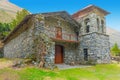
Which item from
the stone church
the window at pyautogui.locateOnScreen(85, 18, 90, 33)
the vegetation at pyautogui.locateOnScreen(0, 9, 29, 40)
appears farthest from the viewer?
the vegetation at pyautogui.locateOnScreen(0, 9, 29, 40)

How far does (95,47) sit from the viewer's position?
1975cm

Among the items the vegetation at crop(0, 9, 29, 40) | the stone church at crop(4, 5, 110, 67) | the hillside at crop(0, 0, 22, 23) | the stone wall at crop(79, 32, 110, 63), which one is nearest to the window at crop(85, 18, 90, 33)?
the stone church at crop(4, 5, 110, 67)

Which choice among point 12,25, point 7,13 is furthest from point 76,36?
point 7,13

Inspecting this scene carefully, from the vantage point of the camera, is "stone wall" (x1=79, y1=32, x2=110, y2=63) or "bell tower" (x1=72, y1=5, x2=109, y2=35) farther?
"bell tower" (x1=72, y1=5, x2=109, y2=35)

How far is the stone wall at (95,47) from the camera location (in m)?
19.8

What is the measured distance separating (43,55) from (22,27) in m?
6.77

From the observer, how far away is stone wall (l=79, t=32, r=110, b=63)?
778 inches

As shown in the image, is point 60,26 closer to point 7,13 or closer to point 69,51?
point 69,51

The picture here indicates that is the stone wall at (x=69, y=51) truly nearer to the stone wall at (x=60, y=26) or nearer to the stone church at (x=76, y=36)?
the stone church at (x=76, y=36)

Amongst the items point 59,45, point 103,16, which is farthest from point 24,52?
point 103,16

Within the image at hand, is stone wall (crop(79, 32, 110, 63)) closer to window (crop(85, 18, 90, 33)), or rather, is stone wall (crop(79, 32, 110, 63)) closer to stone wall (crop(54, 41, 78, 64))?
stone wall (crop(54, 41, 78, 64))

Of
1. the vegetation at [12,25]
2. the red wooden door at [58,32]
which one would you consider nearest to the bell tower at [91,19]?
the red wooden door at [58,32]

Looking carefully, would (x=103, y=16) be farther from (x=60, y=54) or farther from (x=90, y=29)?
(x=60, y=54)

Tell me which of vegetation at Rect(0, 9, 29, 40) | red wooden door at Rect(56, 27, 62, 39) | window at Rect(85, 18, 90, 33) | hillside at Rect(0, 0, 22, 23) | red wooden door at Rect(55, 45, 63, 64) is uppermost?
hillside at Rect(0, 0, 22, 23)
